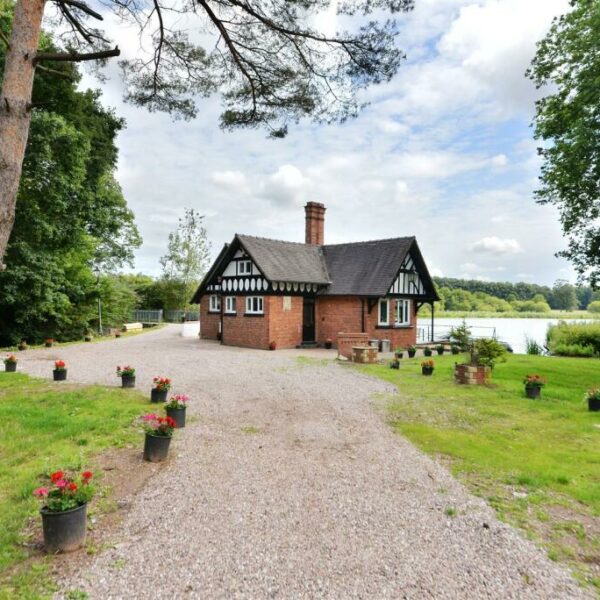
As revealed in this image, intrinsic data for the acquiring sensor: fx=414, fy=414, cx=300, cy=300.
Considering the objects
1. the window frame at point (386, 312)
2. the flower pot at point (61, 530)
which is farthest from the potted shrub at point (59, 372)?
the window frame at point (386, 312)

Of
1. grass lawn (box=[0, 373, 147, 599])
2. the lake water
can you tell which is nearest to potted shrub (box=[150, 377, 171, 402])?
grass lawn (box=[0, 373, 147, 599])

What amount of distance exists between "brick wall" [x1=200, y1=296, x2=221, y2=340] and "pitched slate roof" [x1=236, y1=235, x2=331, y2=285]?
5.35 m

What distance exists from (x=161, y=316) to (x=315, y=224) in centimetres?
2232

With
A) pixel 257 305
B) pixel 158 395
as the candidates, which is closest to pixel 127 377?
pixel 158 395

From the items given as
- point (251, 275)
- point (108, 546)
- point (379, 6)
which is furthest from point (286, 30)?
point (251, 275)

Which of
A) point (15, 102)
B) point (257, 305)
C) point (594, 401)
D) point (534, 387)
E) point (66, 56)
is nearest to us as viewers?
point (15, 102)

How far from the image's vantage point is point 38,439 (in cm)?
626

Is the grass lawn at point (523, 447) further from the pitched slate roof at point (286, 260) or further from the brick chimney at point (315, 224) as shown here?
the brick chimney at point (315, 224)

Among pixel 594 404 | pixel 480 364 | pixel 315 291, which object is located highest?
pixel 315 291

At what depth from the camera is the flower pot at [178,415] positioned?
707 centimetres

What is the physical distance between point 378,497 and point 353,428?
2.69 m

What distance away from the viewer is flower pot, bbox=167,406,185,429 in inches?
278

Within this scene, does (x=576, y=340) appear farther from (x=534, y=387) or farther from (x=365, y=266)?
(x=534, y=387)

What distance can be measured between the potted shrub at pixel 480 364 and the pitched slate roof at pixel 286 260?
385 inches
